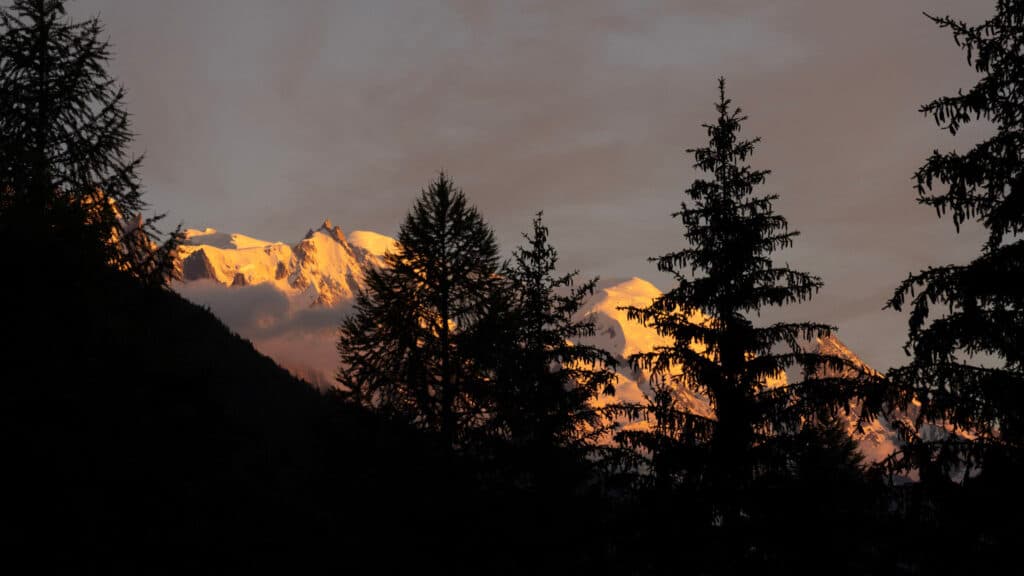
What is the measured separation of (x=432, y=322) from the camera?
764 inches

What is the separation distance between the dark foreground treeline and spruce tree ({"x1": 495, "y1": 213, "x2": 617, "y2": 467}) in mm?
80

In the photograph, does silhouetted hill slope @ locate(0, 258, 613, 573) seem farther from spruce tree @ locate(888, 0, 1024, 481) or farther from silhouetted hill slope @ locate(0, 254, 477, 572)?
spruce tree @ locate(888, 0, 1024, 481)

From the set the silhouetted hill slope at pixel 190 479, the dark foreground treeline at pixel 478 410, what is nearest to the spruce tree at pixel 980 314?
the dark foreground treeline at pixel 478 410

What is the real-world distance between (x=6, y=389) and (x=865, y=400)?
11112 mm

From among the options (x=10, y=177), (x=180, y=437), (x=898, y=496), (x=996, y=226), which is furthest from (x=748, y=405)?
(x=10, y=177)

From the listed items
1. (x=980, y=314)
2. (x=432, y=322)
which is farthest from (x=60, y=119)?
(x=980, y=314)

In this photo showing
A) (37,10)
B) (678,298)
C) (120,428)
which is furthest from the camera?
(37,10)

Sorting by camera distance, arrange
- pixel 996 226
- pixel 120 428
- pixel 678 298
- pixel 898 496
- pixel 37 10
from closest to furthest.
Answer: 1. pixel 996 226
2. pixel 898 496
3. pixel 120 428
4. pixel 678 298
5. pixel 37 10

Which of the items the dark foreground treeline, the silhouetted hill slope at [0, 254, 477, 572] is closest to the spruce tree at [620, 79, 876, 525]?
the dark foreground treeline

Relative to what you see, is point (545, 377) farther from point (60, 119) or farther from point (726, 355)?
point (60, 119)

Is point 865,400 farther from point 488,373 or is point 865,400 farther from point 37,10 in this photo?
point 37,10

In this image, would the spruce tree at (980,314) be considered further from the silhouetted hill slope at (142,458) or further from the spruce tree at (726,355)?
the silhouetted hill slope at (142,458)

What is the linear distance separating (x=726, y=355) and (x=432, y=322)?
8041 millimetres

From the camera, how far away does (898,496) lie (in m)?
9.68
